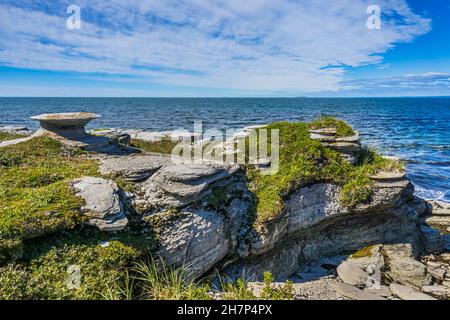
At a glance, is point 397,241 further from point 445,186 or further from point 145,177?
point 445,186

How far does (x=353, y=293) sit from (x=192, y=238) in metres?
5.69

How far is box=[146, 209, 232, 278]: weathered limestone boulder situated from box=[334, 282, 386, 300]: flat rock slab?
13.2 feet

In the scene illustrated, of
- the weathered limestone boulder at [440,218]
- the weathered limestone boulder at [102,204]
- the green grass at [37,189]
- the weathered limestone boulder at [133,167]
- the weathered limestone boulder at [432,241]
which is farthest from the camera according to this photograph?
the weathered limestone boulder at [440,218]

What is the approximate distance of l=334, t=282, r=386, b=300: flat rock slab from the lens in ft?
31.9

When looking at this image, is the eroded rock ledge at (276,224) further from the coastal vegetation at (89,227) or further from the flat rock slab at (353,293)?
the coastal vegetation at (89,227)

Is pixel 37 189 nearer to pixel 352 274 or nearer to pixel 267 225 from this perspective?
pixel 267 225

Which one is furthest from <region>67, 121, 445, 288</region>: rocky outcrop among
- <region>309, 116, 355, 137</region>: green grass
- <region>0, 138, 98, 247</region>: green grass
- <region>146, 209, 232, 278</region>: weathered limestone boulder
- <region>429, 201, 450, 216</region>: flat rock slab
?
<region>429, 201, 450, 216</region>: flat rock slab

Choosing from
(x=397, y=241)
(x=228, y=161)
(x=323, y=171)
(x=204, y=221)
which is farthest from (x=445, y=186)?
(x=204, y=221)

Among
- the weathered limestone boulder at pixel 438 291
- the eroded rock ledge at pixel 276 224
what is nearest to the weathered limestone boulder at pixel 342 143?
the eroded rock ledge at pixel 276 224

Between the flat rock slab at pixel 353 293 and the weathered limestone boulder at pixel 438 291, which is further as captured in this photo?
the weathered limestone boulder at pixel 438 291

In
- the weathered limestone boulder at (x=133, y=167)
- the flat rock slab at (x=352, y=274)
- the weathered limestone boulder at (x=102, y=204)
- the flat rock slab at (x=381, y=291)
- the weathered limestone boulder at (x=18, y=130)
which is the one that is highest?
the weathered limestone boulder at (x=18, y=130)

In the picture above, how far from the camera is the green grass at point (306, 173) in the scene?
37.7ft

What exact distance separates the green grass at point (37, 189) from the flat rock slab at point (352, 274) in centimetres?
950

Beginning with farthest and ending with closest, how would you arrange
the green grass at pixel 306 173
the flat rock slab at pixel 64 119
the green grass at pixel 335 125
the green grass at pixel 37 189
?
the green grass at pixel 335 125 → the flat rock slab at pixel 64 119 → the green grass at pixel 306 173 → the green grass at pixel 37 189
